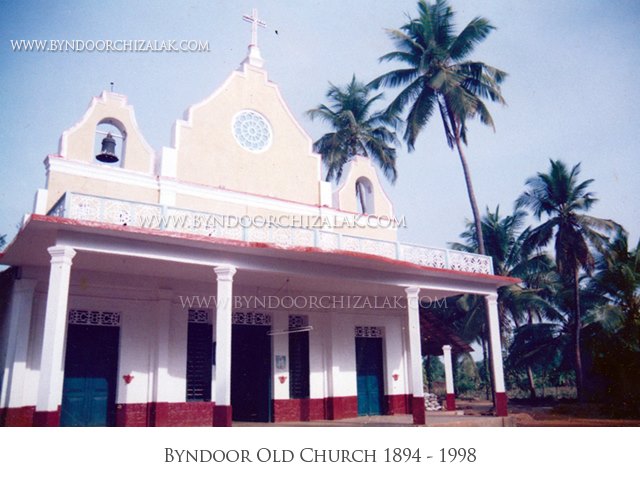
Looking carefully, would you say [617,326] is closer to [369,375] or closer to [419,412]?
[369,375]

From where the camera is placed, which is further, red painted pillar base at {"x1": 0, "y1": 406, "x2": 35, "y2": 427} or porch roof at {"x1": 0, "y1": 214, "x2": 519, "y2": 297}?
red painted pillar base at {"x1": 0, "y1": 406, "x2": 35, "y2": 427}

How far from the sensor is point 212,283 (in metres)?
12.6

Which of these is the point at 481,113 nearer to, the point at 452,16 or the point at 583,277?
the point at 452,16

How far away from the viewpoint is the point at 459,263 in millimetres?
13516

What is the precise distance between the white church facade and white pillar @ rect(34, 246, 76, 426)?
2 centimetres

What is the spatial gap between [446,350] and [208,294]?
900 centimetres

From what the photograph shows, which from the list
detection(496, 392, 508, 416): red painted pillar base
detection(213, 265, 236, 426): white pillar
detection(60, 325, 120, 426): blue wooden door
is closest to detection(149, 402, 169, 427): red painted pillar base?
detection(60, 325, 120, 426): blue wooden door

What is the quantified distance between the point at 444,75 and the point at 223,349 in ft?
43.6

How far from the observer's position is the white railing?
9.01 metres

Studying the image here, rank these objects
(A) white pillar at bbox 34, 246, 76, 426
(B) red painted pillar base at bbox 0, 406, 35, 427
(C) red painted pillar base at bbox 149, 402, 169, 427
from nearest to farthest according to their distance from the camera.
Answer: (A) white pillar at bbox 34, 246, 76, 426 → (B) red painted pillar base at bbox 0, 406, 35, 427 → (C) red painted pillar base at bbox 149, 402, 169, 427

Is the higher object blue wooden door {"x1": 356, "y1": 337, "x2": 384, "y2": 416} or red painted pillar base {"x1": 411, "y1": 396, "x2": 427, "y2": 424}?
blue wooden door {"x1": 356, "y1": 337, "x2": 384, "y2": 416}

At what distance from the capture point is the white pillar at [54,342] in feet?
26.1

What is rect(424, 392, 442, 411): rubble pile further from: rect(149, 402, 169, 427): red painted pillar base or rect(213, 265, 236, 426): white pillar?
rect(213, 265, 236, 426): white pillar
